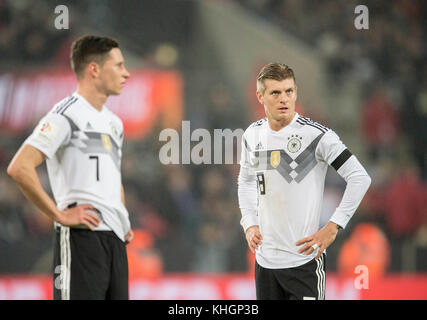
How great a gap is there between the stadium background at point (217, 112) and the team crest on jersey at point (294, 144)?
13.9ft

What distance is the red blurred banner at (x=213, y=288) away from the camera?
26.5 feet


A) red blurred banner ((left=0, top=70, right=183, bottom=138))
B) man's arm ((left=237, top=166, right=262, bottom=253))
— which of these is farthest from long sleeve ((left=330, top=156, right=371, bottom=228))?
red blurred banner ((left=0, top=70, right=183, bottom=138))

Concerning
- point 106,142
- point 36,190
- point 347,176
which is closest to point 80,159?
point 106,142

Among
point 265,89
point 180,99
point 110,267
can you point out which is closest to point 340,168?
point 265,89

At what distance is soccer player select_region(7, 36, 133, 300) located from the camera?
13.5ft

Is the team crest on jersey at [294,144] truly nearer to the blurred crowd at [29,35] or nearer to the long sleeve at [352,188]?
the long sleeve at [352,188]

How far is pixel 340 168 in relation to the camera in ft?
13.5

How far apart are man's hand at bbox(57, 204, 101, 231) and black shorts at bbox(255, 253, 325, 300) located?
39.8 inches

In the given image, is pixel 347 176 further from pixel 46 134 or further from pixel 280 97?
pixel 46 134

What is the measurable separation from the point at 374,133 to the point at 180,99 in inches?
107

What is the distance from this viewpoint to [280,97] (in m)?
4.23

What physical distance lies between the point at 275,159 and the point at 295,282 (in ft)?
2.33

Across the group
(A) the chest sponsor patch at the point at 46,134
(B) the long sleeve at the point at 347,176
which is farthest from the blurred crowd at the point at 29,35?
(B) the long sleeve at the point at 347,176

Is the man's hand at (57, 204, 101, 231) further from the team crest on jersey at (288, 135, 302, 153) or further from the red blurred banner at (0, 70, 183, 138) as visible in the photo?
the red blurred banner at (0, 70, 183, 138)
